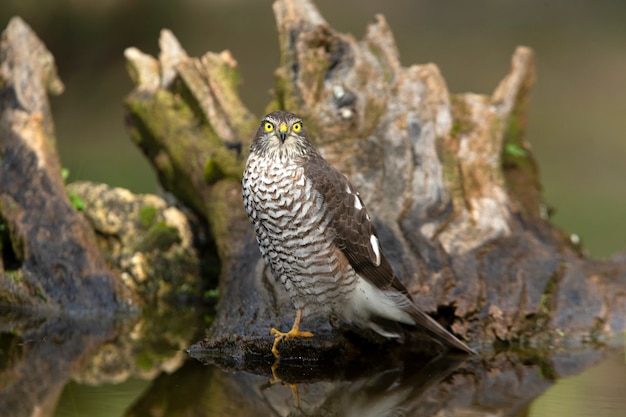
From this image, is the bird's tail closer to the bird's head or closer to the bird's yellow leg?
the bird's yellow leg

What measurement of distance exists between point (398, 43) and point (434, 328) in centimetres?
1116

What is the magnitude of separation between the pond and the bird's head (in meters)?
1.24

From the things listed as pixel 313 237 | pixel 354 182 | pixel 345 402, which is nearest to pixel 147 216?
pixel 354 182

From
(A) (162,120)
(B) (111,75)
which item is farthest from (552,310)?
(B) (111,75)

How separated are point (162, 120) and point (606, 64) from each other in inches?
387

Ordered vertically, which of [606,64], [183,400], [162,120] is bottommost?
[183,400]

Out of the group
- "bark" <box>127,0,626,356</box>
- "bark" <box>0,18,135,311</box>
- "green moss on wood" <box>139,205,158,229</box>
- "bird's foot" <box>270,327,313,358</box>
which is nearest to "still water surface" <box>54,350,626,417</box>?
"bird's foot" <box>270,327,313,358</box>

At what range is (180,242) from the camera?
25.9 feet

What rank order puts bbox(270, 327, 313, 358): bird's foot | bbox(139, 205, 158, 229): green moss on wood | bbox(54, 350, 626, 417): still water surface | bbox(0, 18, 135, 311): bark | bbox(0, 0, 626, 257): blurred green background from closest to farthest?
bbox(54, 350, 626, 417): still water surface
bbox(270, 327, 313, 358): bird's foot
bbox(0, 18, 135, 311): bark
bbox(139, 205, 158, 229): green moss on wood
bbox(0, 0, 626, 257): blurred green background

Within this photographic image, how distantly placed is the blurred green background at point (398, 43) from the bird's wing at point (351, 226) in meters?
6.52

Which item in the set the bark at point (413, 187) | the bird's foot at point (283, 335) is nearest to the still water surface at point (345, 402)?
the bird's foot at point (283, 335)

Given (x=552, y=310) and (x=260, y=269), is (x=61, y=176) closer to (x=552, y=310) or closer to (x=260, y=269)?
(x=260, y=269)

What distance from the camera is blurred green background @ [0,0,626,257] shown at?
42.9ft

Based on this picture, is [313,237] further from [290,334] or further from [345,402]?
[345,402]
